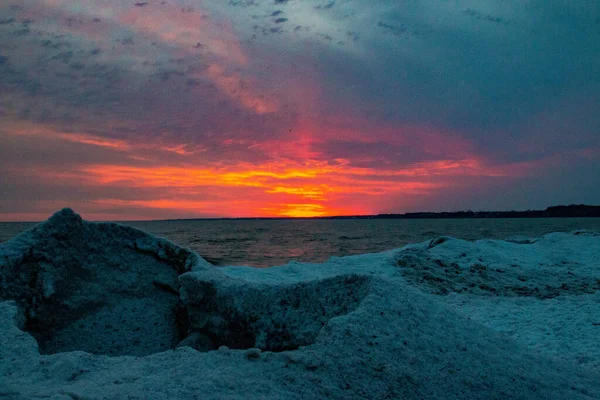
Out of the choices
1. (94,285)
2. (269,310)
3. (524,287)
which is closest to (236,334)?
(269,310)

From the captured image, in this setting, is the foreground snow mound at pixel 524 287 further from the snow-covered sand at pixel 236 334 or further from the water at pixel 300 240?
the water at pixel 300 240

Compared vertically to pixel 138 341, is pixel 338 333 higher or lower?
higher

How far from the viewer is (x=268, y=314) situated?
336 centimetres

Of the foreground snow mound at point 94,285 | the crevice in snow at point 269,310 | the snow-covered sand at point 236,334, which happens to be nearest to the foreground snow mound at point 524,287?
the snow-covered sand at point 236,334

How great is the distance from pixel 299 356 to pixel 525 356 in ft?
5.94

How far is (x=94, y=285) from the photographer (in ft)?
13.4

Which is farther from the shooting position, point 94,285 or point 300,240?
point 300,240

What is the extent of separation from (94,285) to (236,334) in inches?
63.4

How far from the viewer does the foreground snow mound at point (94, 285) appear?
3.60 metres

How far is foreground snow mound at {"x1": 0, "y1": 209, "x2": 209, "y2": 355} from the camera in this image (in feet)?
11.8

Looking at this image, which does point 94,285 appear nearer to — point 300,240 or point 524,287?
point 524,287

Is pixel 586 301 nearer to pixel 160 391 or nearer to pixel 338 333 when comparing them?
pixel 338 333

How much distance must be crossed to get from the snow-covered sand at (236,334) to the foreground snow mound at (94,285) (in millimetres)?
12

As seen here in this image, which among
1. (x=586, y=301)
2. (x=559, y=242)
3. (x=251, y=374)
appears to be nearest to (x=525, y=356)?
(x=251, y=374)
